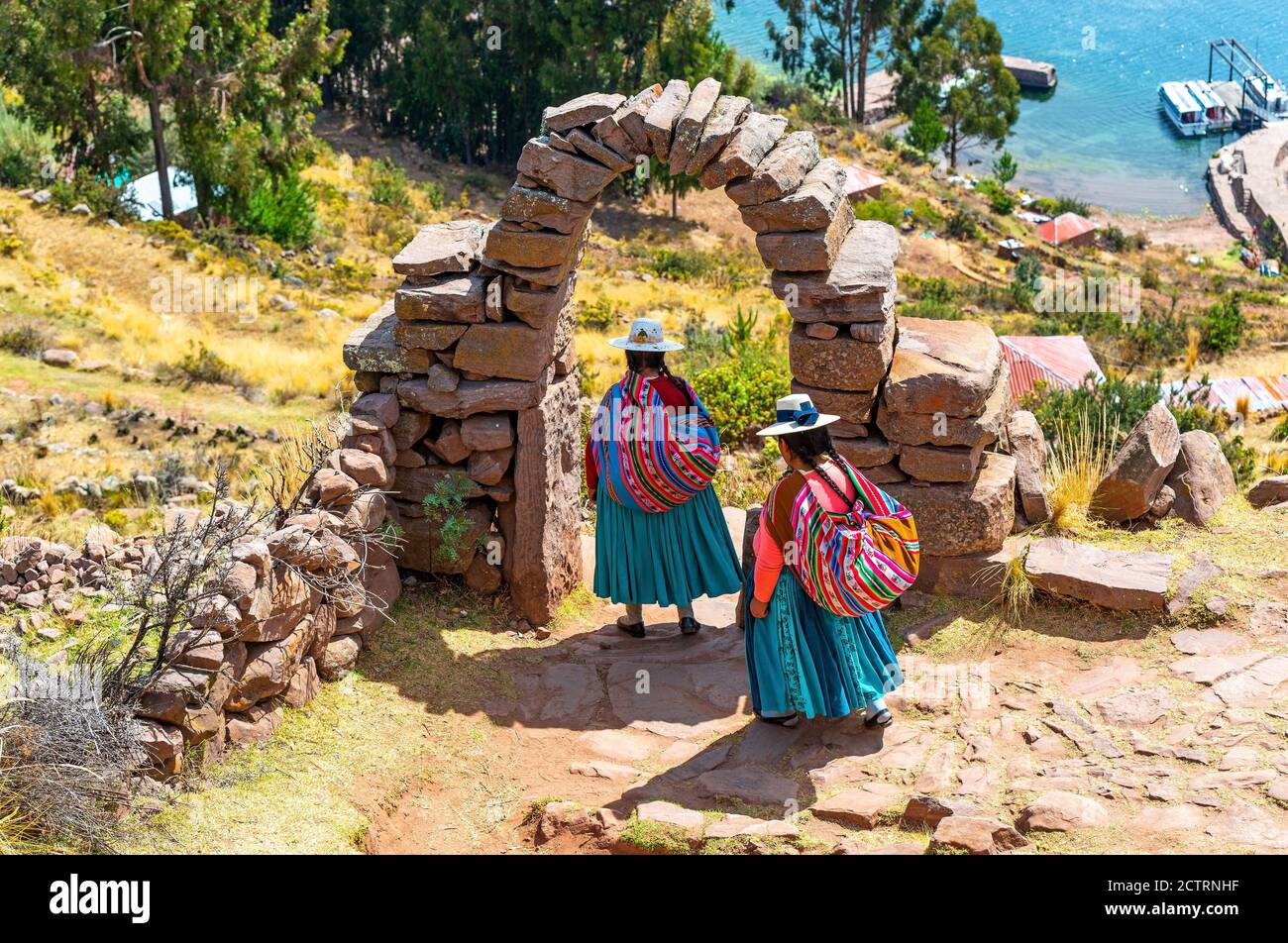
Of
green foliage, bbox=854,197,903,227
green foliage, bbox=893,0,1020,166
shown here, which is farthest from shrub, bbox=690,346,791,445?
green foliage, bbox=893,0,1020,166

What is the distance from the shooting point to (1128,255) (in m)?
44.3

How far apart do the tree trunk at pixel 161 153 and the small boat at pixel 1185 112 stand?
64.7 m

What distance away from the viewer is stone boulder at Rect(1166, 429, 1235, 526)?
7.52 m

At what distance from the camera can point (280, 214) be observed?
22609 millimetres

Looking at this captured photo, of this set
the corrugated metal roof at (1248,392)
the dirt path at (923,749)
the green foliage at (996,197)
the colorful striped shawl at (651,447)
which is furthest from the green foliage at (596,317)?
the green foliage at (996,197)

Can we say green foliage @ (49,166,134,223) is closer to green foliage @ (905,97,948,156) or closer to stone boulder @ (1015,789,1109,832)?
stone boulder @ (1015,789,1109,832)

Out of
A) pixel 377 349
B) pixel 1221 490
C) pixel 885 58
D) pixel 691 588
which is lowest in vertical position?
pixel 691 588

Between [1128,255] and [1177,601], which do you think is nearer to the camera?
[1177,601]

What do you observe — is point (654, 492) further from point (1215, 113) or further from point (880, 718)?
point (1215, 113)

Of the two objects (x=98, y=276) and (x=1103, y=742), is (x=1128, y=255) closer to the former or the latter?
(x=98, y=276)

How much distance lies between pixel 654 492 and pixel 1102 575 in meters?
2.49

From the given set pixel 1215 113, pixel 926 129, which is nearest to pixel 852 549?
pixel 926 129

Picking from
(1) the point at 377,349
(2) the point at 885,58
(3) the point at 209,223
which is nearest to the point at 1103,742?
(1) the point at 377,349

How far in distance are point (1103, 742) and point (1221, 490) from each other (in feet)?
9.85
